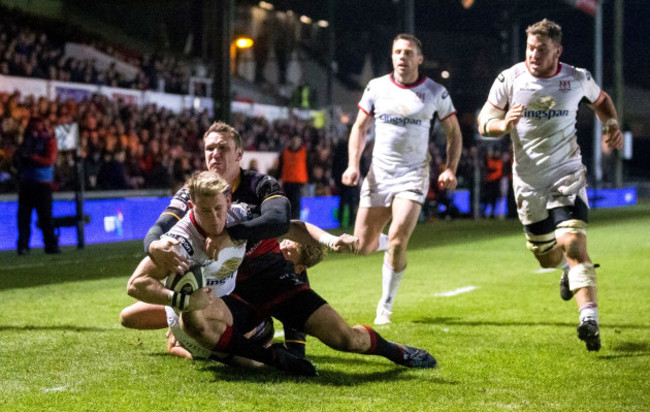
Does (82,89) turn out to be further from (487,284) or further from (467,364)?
(467,364)

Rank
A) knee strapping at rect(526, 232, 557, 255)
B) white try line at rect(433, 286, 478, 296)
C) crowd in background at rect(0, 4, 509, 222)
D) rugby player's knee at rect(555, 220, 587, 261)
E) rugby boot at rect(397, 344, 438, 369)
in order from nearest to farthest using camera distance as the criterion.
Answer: rugby boot at rect(397, 344, 438, 369) → rugby player's knee at rect(555, 220, 587, 261) → knee strapping at rect(526, 232, 557, 255) → white try line at rect(433, 286, 478, 296) → crowd in background at rect(0, 4, 509, 222)

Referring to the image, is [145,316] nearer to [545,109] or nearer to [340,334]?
[340,334]

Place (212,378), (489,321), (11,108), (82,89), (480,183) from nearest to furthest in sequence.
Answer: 1. (212,378)
2. (489,321)
3. (11,108)
4. (82,89)
5. (480,183)

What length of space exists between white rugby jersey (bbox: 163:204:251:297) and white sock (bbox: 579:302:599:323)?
2.32m

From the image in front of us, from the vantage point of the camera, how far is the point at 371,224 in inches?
305

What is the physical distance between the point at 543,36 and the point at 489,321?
233cm

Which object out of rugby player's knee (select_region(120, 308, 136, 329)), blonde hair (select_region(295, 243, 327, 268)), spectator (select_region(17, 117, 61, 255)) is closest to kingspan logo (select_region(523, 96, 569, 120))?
blonde hair (select_region(295, 243, 327, 268))

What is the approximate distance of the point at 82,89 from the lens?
2127cm

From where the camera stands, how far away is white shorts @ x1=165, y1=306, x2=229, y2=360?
16.9 ft

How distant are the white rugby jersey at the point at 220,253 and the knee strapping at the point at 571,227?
7.94ft

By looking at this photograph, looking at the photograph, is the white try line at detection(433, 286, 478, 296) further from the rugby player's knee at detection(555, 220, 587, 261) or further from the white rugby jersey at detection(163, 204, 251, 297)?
the white rugby jersey at detection(163, 204, 251, 297)

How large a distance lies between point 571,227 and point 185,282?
299 cm

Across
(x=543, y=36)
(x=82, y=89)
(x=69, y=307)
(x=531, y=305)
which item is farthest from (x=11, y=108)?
(x=543, y=36)

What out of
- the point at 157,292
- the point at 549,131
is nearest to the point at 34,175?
the point at 549,131
